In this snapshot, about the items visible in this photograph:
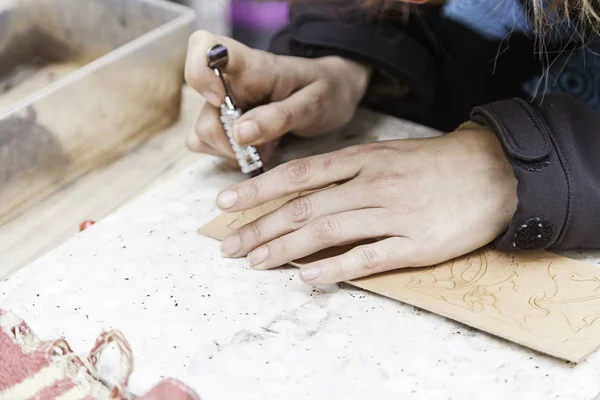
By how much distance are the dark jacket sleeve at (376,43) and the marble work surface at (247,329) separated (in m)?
0.30

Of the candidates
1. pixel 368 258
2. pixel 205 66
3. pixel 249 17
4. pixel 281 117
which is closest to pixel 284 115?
pixel 281 117

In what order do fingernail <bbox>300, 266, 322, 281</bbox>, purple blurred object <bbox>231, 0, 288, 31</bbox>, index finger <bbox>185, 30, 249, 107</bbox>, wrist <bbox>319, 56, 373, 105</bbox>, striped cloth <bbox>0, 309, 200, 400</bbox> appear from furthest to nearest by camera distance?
purple blurred object <bbox>231, 0, 288, 31</bbox>, wrist <bbox>319, 56, 373, 105</bbox>, index finger <bbox>185, 30, 249, 107</bbox>, fingernail <bbox>300, 266, 322, 281</bbox>, striped cloth <bbox>0, 309, 200, 400</bbox>

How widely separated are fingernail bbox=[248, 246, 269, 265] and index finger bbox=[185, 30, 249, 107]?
0.18m

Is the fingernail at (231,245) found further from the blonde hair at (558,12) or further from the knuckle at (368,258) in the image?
the blonde hair at (558,12)

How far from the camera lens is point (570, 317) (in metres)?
0.63

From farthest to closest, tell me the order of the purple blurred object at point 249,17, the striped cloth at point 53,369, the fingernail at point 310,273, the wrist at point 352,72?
the purple blurred object at point 249,17 < the wrist at point 352,72 < the fingernail at point 310,273 < the striped cloth at point 53,369

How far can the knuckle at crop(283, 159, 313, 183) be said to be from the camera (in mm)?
748

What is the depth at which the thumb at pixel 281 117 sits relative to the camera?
0.79 m

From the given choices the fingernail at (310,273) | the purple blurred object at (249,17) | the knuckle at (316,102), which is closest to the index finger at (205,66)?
the knuckle at (316,102)

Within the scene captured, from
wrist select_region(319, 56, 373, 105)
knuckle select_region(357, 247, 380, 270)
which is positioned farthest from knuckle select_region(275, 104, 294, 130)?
knuckle select_region(357, 247, 380, 270)

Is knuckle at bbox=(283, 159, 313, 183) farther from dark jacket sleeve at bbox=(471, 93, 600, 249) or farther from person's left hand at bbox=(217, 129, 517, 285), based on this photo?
dark jacket sleeve at bbox=(471, 93, 600, 249)

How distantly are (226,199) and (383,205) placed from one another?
0.15m

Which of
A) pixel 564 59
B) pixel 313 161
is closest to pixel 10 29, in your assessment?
pixel 313 161

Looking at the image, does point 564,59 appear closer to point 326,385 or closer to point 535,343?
point 535,343
